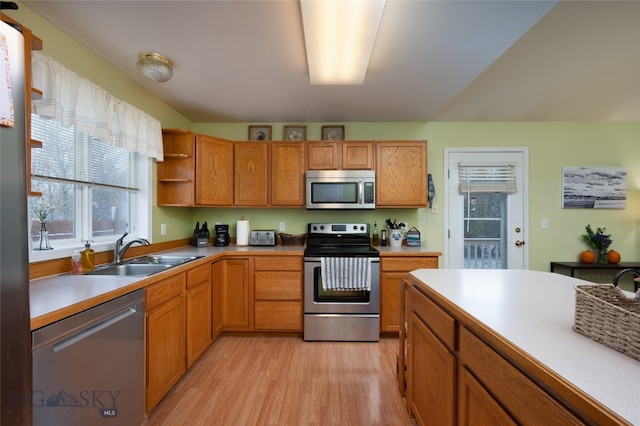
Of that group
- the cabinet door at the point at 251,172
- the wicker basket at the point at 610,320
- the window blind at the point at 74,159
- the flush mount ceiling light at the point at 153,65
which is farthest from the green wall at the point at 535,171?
the wicker basket at the point at 610,320

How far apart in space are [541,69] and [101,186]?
12.8 feet

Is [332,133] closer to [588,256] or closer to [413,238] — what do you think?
[413,238]

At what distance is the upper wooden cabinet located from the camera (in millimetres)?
2998

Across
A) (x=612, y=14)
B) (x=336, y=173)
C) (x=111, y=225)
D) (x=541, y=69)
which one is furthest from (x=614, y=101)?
(x=111, y=225)

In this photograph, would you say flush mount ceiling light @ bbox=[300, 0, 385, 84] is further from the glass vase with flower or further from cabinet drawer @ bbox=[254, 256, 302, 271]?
the glass vase with flower

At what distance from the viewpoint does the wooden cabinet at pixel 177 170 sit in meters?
2.72

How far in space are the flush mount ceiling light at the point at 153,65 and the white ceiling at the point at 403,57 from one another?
5 cm

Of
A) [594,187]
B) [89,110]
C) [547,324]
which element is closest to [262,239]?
[89,110]

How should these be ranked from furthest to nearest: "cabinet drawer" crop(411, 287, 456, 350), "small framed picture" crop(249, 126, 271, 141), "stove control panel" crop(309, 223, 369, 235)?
1. "small framed picture" crop(249, 126, 271, 141)
2. "stove control panel" crop(309, 223, 369, 235)
3. "cabinet drawer" crop(411, 287, 456, 350)

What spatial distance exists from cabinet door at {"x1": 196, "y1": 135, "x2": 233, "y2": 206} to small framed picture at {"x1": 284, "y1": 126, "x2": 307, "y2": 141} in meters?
0.68

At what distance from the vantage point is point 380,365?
2.20m

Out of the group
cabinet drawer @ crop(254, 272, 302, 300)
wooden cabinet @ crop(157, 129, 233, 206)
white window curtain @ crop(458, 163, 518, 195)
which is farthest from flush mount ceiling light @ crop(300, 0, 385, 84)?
white window curtain @ crop(458, 163, 518, 195)

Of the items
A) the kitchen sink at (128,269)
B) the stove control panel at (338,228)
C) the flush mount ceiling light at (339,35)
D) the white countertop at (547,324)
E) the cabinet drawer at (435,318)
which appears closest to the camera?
the white countertop at (547,324)

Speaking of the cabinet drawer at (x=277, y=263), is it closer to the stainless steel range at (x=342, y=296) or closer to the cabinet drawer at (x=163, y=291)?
the stainless steel range at (x=342, y=296)
